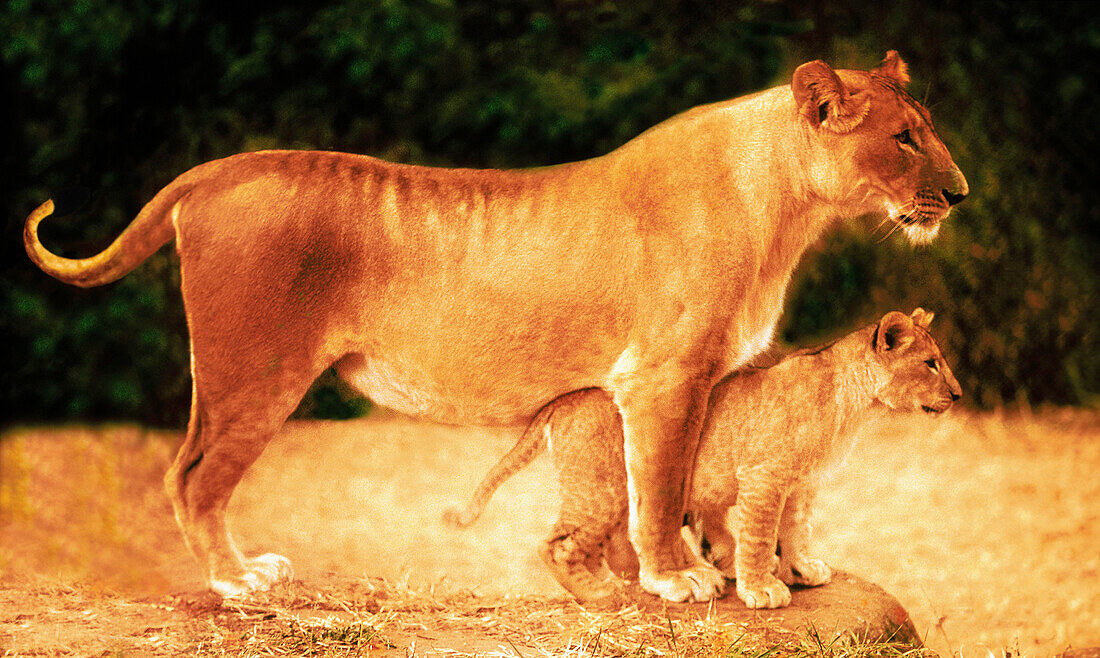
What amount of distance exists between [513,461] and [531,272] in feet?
2.46

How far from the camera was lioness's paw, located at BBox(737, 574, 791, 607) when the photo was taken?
3.95 meters

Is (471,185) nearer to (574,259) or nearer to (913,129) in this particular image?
(574,259)

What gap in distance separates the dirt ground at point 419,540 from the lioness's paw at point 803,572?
61cm

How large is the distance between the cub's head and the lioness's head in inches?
14.2

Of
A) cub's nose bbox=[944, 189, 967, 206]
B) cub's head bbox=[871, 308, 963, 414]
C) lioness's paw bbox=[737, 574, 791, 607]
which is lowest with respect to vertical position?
lioness's paw bbox=[737, 574, 791, 607]

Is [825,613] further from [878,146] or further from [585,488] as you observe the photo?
[878,146]

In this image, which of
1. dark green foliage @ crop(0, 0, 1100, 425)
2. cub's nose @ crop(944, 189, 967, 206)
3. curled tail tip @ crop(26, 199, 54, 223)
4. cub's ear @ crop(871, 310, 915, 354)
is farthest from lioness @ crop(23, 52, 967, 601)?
dark green foliage @ crop(0, 0, 1100, 425)

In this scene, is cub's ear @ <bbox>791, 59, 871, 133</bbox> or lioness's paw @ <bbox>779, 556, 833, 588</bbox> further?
lioness's paw @ <bbox>779, 556, 833, 588</bbox>

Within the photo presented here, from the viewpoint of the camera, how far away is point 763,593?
3965 millimetres

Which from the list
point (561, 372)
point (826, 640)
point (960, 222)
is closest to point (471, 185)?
point (561, 372)

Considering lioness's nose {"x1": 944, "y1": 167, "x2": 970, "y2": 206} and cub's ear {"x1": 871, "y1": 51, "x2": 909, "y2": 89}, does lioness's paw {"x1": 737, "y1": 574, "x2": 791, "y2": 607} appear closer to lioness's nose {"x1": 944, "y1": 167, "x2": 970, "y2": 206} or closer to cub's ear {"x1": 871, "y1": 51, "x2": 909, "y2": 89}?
lioness's nose {"x1": 944, "y1": 167, "x2": 970, "y2": 206}

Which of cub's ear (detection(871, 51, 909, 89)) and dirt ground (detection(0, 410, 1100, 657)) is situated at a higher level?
cub's ear (detection(871, 51, 909, 89))

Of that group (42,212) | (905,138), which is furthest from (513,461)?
(42,212)

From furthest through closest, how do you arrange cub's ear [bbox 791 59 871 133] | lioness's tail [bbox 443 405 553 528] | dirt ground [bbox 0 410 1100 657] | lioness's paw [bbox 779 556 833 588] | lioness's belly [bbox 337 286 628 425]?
lioness's paw [bbox 779 556 833 588], lioness's tail [bbox 443 405 553 528], dirt ground [bbox 0 410 1100 657], lioness's belly [bbox 337 286 628 425], cub's ear [bbox 791 59 871 133]
